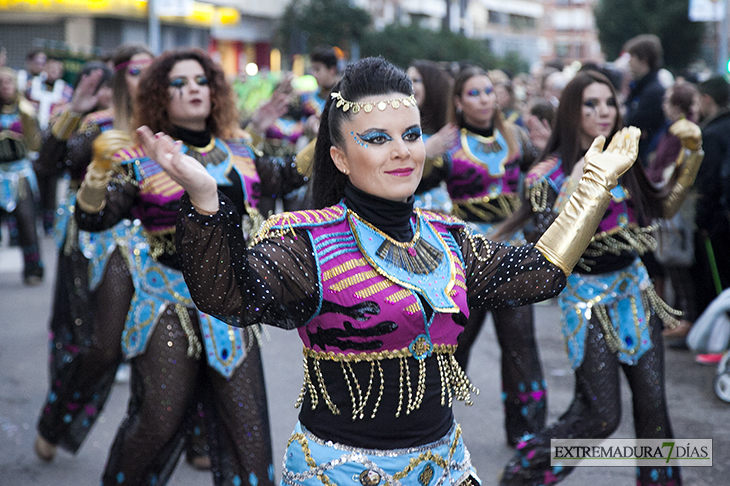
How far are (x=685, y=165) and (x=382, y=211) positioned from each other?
2.44 m

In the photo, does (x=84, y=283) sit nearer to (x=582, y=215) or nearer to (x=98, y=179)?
(x=98, y=179)

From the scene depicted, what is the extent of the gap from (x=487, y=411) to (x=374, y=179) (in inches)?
143

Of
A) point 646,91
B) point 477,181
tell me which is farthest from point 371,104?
point 646,91

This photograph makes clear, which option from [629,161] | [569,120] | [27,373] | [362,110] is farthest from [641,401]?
[27,373]

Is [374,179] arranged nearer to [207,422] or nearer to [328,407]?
[328,407]

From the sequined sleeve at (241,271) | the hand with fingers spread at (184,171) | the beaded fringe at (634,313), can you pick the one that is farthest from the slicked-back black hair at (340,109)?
the beaded fringe at (634,313)

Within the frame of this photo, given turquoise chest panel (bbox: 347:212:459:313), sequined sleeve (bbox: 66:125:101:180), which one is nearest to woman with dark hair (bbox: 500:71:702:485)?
turquoise chest panel (bbox: 347:212:459:313)

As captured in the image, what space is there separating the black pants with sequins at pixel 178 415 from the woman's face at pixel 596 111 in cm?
187

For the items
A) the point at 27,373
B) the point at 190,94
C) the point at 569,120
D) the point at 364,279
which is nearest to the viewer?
the point at 364,279

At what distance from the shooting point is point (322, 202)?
8.18 ft

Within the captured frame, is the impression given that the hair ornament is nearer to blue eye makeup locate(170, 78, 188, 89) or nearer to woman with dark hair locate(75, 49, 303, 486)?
woman with dark hair locate(75, 49, 303, 486)

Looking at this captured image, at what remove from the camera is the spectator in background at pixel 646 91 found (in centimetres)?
822

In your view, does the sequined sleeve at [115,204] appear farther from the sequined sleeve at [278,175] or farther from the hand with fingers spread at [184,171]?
the hand with fingers spread at [184,171]

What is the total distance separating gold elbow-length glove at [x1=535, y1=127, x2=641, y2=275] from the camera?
238 cm
